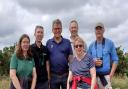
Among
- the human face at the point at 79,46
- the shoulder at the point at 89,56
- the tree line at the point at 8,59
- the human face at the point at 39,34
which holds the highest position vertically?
the human face at the point at 39,34

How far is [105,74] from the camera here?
29.3ft

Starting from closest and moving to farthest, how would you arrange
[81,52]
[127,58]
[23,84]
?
[81,52] < [23,84] < [127,58]

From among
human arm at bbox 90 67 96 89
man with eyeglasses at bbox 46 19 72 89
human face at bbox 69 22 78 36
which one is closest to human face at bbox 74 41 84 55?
human arm at bbox 90 67 96 89

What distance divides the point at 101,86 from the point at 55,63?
1157mm

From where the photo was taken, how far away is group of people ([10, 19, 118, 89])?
8273mm

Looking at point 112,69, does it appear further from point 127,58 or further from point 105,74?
point 127,58

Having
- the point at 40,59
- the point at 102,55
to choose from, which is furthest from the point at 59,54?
the point at 102,55

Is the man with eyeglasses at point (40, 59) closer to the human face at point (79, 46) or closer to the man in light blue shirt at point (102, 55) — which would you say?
the man in light blue shirt at point (102, 55)

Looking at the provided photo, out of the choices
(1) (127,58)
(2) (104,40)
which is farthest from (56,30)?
(1) (127,58)

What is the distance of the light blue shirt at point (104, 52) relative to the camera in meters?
8.91

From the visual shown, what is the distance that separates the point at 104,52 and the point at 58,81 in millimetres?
1281

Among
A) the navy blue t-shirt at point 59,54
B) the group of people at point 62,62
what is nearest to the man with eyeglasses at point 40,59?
the group of people at point 62,62

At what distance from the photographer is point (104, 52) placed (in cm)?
894

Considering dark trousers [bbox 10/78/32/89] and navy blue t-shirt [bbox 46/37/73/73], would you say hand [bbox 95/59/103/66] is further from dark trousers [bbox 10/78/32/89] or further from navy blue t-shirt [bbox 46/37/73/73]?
dark trousers [bbox 10/78/32/89]
